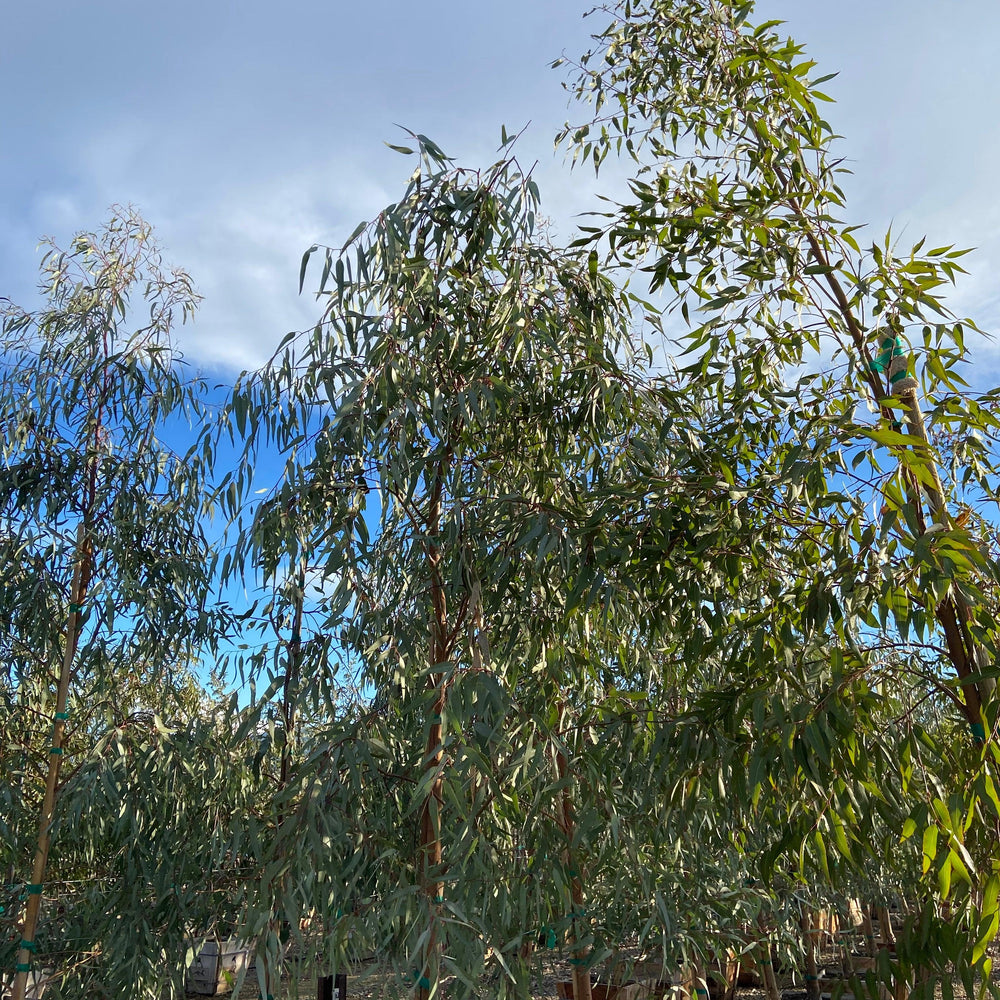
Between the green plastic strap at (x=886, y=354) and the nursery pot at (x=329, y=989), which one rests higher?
the green plastic strap at (x=886, y=354)

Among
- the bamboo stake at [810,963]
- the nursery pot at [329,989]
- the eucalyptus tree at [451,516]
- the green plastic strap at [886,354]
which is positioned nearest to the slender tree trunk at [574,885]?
the eucalyptus tree at [451,516]

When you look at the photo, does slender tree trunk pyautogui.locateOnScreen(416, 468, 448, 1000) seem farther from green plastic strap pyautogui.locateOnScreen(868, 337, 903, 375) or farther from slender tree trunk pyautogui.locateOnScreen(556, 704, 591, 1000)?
green plastic strap pyautogui.locateOnScreen(868, 337, 903, 375)

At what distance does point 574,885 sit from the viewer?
2123 mm

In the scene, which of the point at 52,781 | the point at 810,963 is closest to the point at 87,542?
the point at 52,781

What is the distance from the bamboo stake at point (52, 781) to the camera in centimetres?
247

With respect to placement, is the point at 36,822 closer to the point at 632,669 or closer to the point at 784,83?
the point at 632,669

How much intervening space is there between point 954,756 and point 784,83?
1.41m

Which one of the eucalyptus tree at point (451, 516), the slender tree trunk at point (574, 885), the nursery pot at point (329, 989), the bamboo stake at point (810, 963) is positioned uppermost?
the eucalyptus tree at point (451, 516)

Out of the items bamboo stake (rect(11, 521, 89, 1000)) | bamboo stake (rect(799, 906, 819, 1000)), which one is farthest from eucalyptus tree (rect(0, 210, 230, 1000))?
bamboo stake (rect(799, 906, 819, 1000))

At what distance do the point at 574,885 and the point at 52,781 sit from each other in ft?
5.30

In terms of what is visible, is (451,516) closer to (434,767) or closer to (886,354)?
(434,767)

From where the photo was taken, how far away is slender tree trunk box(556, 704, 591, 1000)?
1824 mm

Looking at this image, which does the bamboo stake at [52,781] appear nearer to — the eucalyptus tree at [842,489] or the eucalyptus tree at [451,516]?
the eucalyptus tree at [451,516]

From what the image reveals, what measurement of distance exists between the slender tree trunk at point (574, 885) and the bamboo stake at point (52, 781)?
1541 millimetres
